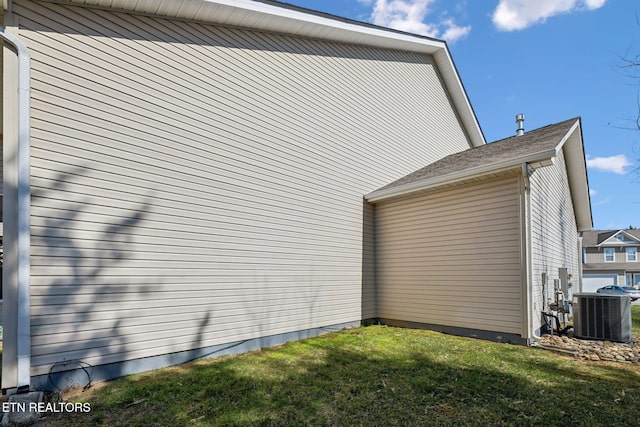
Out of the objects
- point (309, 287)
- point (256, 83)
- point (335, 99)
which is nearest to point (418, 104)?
point (335, 99)

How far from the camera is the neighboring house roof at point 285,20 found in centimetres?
476

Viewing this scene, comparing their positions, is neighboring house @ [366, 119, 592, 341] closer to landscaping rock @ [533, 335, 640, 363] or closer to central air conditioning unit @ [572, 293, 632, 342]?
landscaping rock @ [533, 335, 640, 363]

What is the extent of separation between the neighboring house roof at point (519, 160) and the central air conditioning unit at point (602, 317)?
2.79m

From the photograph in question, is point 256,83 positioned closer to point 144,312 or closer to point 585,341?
point 144,312

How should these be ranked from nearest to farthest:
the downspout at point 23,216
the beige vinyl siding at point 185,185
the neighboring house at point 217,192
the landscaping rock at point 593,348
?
1. the downspout at point 23,216
2. the neighboring house at point 217,192
3. the beige vinyl siding at point 185,185
4. the landscaping rock at point 593,348

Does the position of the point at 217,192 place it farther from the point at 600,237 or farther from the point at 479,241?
the point at 600,237

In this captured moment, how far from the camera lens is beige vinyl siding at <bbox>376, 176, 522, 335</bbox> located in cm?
603

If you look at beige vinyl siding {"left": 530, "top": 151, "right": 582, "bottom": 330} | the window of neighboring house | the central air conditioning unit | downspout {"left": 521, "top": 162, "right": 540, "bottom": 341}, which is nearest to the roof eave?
beige vinyl siding {"left": 530, "top": 151, "right": 582, "bottom": 330}

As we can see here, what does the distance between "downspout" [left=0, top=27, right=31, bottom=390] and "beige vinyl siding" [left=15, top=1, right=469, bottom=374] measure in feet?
0.35

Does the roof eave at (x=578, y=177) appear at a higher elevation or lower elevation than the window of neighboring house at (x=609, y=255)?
higher

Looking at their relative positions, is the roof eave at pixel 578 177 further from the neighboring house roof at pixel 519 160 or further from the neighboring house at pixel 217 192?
the neighboring house at pixel 217 192

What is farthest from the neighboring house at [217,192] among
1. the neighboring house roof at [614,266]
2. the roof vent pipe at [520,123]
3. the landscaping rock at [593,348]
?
the neighboring house roof at [614,266]

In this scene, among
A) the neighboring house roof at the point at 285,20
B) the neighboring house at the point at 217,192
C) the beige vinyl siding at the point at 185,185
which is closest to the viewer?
the neighboring house at the point at 217,192

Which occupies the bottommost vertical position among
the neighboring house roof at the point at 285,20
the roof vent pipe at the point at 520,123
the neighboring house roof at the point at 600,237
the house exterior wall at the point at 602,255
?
the house exterior wall at the point at 602,255
